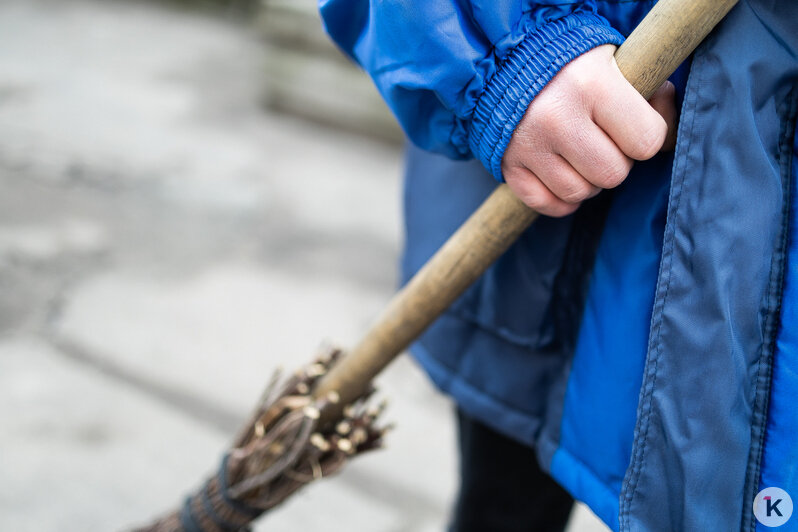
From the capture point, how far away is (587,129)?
80 cm

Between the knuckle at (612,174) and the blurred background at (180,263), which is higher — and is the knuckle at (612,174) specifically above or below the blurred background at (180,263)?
above

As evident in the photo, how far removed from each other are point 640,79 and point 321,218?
2.42 meters

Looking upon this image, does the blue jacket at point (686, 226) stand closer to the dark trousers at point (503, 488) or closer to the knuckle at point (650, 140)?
the knuckle at point (650, 140)

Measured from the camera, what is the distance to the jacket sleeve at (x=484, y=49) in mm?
806

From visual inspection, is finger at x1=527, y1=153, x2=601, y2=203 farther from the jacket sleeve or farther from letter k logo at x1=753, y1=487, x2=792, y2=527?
letter k logo at x1=753, y1=487, x2=792, y2=527

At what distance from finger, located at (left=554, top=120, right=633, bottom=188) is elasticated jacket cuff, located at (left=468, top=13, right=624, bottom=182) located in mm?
58

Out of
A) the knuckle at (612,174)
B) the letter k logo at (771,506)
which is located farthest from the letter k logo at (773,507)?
the knuckle at (612,174)

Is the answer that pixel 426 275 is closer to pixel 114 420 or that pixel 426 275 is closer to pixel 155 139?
pixel 114 420

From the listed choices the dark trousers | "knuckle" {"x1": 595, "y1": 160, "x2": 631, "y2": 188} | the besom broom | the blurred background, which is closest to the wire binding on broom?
the besom broom

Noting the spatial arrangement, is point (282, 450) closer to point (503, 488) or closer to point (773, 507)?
point (503, 488)

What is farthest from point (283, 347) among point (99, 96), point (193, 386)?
point (99, 96)

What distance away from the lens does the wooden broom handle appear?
31.4 inches

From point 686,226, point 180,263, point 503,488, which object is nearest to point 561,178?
point 686,226

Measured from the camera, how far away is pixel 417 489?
2070mm
